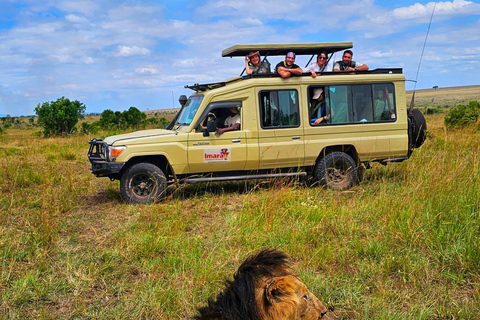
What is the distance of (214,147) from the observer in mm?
7227

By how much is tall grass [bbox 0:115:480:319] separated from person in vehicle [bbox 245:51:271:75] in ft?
8.18

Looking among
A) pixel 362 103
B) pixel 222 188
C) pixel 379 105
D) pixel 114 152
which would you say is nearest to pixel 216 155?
pixel 222 188

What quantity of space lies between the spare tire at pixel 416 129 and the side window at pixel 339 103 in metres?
1.16

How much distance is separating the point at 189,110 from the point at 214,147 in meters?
1.01

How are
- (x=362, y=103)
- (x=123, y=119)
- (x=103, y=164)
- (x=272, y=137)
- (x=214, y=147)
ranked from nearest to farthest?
(x=103, y=164) → (x=214, y=147) → (x=272, y=137) → (x=362, y=103) → (x=123, y=119)

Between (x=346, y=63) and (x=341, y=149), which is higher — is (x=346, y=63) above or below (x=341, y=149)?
above

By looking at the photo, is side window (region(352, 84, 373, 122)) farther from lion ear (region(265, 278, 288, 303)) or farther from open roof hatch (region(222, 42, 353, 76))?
lion ear (region(265, 278, 288, 303))

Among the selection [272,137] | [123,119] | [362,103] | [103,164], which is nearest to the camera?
[103,164]

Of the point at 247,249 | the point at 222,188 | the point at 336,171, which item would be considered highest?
the point at 336,171

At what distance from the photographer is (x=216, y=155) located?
7.24 metres

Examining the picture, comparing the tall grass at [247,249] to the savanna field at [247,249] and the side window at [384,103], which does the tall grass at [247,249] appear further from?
the side window at [384,103]

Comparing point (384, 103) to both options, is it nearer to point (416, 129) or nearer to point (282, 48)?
point (416, 129)

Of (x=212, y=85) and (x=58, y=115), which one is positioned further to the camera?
(x=58, y=115)

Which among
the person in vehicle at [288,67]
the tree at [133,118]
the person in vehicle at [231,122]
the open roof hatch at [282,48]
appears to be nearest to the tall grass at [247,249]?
the person in vehicle at [231,122]
